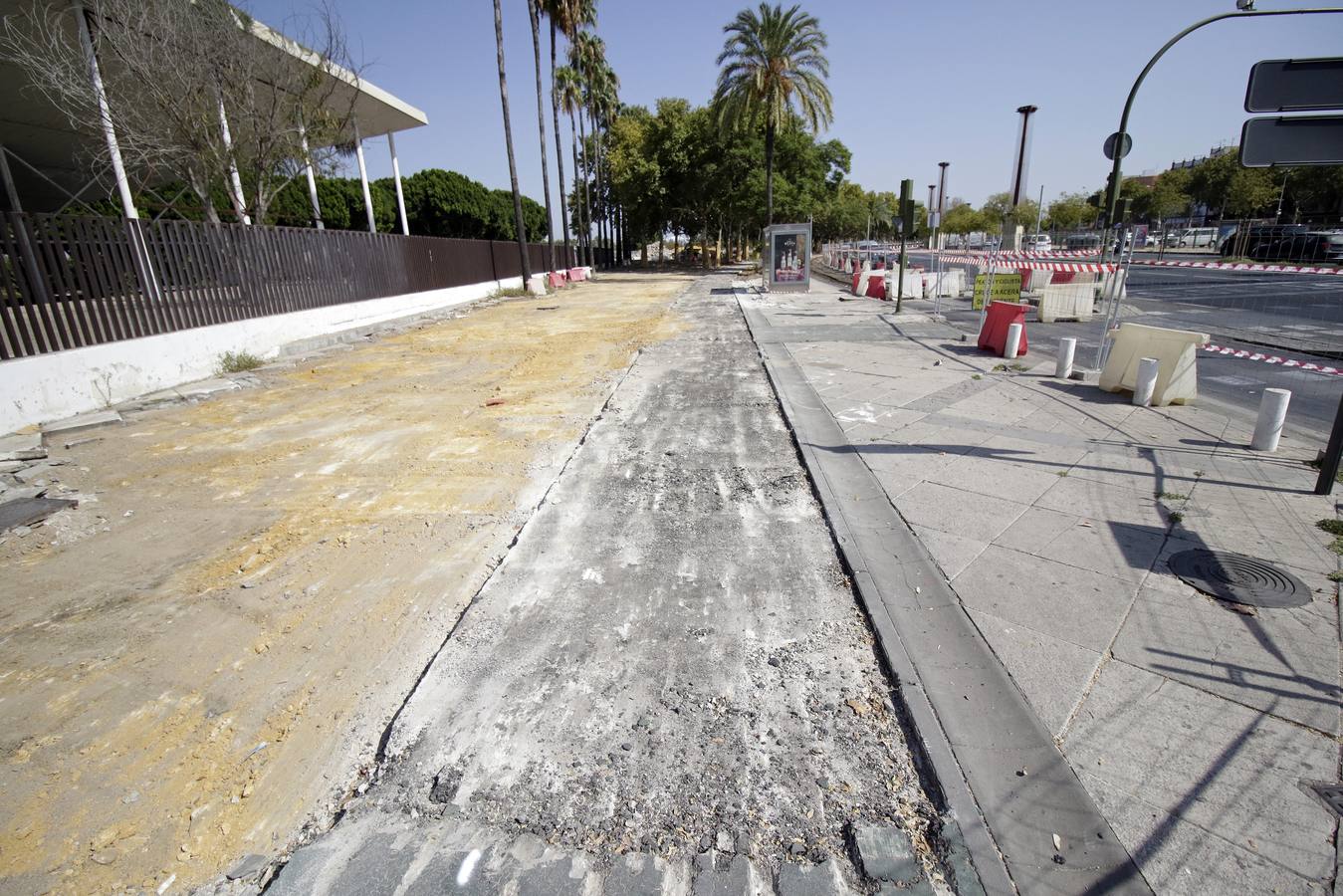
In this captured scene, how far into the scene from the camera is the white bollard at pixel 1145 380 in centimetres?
728

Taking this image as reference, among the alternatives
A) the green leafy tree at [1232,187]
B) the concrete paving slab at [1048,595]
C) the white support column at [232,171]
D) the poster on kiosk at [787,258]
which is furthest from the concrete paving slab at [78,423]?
the green leafy tree at [1232,187]

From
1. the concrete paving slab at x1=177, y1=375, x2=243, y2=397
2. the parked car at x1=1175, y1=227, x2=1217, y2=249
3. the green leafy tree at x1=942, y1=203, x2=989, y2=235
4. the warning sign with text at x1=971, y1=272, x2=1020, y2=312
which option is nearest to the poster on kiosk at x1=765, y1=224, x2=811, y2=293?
the warning sign with text at x1=971, y1=272, x2=1020, y2=312

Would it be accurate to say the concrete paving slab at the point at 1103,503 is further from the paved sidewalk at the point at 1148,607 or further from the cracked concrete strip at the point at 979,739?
the cracked concrete strip at the point at 979,739

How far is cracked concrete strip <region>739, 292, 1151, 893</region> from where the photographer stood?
2.08m

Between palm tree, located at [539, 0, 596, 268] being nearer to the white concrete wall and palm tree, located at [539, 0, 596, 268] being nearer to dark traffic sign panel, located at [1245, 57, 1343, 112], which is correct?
the white concrete wall

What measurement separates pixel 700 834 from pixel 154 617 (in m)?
3.59

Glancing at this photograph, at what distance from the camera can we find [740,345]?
505 inches

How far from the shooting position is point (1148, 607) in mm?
3453

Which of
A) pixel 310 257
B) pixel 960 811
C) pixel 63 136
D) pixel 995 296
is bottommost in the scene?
pixel 960 811

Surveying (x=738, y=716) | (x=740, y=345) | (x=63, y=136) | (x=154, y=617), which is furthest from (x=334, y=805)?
(x=63, y=136)

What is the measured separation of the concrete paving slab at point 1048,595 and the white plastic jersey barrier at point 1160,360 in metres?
5.10

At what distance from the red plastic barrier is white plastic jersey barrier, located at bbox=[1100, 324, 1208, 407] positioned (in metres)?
2.60

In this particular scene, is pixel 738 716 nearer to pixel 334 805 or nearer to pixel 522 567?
pixel 334 805

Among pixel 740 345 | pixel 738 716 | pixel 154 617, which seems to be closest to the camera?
pixel 738 716
